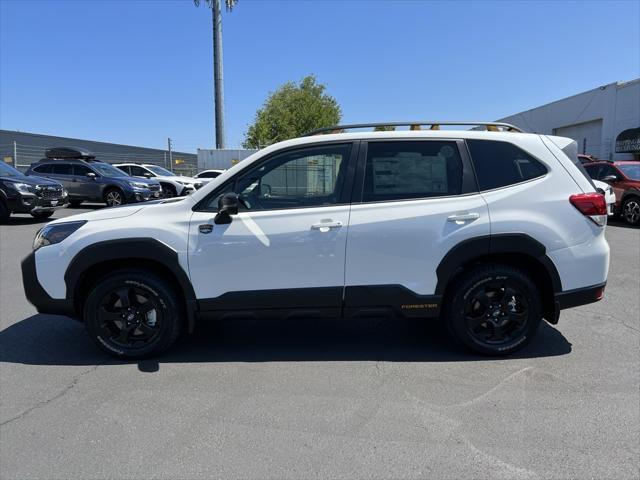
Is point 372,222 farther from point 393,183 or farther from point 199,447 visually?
point 199,447

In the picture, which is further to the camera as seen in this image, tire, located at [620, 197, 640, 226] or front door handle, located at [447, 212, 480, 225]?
tire, located at [620, 197, 640, 226]

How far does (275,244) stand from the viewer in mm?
3686

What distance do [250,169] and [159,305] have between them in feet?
4.40

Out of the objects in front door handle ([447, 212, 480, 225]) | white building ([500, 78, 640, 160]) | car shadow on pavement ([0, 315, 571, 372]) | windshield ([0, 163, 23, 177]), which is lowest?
car shadow on pavement ([0, 315, 571, 372])

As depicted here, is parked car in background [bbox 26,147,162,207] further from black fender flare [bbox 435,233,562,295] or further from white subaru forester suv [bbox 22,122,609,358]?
black fender flare [bbox 435,233,562,295]

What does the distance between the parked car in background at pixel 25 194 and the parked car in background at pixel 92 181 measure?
2801 millimetres

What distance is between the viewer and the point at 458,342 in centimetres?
399

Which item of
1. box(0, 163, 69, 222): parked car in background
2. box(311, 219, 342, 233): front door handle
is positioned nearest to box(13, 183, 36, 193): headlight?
box(0, 163, 69, 222): parked car in background

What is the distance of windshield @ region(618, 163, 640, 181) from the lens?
1252 centimetres

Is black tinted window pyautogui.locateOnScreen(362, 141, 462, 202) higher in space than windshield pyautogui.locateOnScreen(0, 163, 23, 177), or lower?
lower

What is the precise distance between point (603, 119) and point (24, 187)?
2752 cm

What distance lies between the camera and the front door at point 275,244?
3.69 meters

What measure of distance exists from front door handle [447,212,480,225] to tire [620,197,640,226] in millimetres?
10930

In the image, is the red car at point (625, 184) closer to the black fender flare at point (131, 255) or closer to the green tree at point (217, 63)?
the black fender flare at point (131, 255)
